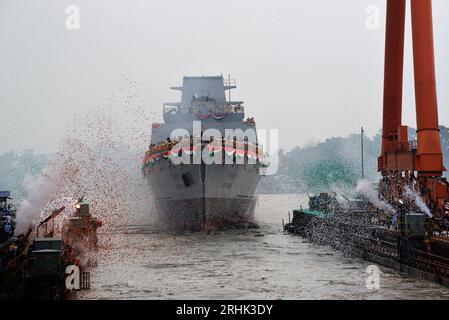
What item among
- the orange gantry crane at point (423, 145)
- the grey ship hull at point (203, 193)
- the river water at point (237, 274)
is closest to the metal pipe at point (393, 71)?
the orange gantry crane at point (423, 145)

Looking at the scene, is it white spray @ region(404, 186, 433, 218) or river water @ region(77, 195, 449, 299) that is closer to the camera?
river water @ region(77, 195, 449, 299)

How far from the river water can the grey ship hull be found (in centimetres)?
559

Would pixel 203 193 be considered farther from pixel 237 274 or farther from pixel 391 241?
pixel 391 241

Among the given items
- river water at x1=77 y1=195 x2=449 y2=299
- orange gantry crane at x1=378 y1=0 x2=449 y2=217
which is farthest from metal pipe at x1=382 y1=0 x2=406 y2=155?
river water at x1=77 y1=195 x2=449 y2=299

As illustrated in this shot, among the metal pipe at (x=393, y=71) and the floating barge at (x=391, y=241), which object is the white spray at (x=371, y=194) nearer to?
the floating barge at (x=391, y=241)

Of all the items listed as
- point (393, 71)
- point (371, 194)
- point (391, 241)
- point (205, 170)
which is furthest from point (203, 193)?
point (391, 241)

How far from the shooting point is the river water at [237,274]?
17.5 meters

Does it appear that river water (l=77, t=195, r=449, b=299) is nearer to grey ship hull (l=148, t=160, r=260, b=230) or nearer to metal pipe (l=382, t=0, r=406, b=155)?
grey ship hull (l=148, t=160, r=260, b=230)

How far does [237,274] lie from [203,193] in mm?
17871

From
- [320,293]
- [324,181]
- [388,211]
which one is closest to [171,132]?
[388,211]

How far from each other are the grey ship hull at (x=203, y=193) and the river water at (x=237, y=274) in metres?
5.59

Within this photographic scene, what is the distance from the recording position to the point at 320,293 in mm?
17672

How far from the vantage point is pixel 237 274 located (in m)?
21.8

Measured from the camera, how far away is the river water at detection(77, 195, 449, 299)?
57.4 ft
